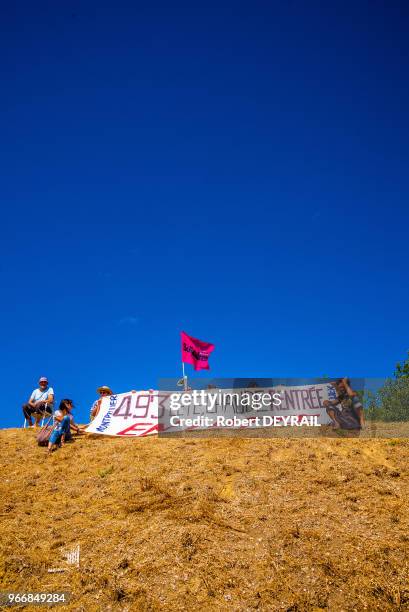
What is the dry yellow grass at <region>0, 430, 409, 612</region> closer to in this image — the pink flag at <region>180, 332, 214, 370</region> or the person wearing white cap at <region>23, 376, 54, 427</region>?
the person wearing white cap at <region>23, 376, 54, 427</region>

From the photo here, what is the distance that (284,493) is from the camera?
10.7m

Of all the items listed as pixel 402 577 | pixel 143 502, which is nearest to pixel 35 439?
pixel 143 502

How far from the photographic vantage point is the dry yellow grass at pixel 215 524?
25.6 feet

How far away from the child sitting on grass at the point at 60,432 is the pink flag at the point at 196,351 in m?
6.81

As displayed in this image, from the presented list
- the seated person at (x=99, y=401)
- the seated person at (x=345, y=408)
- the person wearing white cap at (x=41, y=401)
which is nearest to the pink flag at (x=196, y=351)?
the seated person at (x=99, y=401)

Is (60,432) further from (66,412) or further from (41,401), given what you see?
(41,401)

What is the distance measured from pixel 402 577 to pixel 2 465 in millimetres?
10289

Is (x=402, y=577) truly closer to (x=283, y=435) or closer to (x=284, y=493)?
(x=284, y=493)

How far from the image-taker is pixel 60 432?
562 inches

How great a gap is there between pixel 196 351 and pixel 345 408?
8.05 metres

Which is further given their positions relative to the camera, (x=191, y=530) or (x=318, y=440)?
(x=318, y=440)

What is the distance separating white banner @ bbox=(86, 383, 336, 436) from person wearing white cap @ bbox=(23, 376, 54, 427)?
5.66 ft

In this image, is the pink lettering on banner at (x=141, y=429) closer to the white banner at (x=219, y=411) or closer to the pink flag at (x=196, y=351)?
the white banner at (x=219, y=411)
